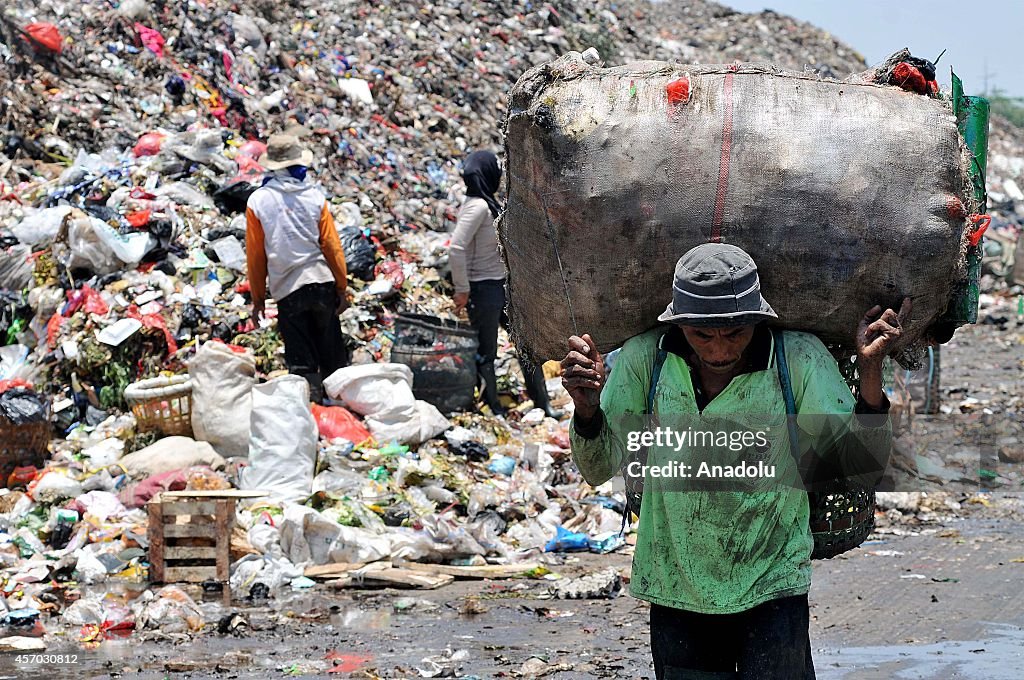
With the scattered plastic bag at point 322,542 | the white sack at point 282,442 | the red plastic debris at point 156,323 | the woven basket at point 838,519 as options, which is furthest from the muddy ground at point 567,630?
the red plastic debris at point 156,323

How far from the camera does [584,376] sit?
293 cm

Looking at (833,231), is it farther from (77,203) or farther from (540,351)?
(77,203)

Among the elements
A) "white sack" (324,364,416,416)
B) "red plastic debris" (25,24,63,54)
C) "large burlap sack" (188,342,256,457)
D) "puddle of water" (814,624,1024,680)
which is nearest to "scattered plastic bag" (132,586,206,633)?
"large burlap sack" (188,342,256,457)

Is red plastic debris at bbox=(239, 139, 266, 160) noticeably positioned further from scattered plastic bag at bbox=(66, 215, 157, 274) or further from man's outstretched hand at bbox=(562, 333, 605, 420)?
man's outstretched hand at bbox=(562, 333, 605, 420)

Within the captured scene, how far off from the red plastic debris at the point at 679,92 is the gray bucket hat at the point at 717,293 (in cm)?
43

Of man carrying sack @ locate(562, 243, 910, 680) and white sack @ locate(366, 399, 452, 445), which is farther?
white sack @ locate(366, 399, 452, 445)

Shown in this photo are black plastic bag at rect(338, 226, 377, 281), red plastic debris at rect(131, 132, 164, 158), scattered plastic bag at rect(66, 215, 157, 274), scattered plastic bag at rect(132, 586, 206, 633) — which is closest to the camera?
scattered plastic bag at rect(132, 586, 206, 633)

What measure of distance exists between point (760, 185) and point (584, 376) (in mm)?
623

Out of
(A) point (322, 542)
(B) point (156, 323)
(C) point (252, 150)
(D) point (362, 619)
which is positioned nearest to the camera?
(D) point (362, 619)

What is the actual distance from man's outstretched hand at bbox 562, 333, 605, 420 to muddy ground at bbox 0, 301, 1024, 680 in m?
1.94

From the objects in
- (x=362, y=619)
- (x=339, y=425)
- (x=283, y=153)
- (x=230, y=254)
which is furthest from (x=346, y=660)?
(x=230, y=254)

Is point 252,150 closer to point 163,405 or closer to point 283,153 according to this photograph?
point 283,153

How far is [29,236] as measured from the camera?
9.80 m

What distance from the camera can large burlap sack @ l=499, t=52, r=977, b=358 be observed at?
3074mm
